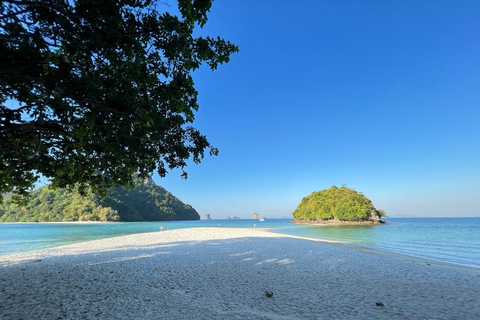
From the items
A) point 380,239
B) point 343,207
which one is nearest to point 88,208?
point 343,207

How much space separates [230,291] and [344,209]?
92.3 m

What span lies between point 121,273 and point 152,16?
30.8ft

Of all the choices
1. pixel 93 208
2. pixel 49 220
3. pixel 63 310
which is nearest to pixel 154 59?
pixel 63 310

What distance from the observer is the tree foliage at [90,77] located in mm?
4262

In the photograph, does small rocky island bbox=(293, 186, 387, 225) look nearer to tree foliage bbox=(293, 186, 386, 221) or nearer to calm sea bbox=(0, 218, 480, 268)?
tree foliage bbox=(293, 186, 386, 221)

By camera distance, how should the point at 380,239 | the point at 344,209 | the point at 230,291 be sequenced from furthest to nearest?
the point at 344,209, the point at 380,239, the point at 230,291

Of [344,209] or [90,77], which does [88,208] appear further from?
[90,77]

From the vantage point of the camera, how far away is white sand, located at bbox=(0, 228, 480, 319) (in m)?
5.50

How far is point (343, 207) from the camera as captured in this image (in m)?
88.6

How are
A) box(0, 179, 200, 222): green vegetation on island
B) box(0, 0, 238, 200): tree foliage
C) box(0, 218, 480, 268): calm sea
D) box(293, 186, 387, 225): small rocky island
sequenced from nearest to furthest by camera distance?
box(0, 0, 238, 200): tree foliage, box(0, 218, 480, 268): calm sea, box(293, 186, 387, 225): small rocky island, box(0, 179, 200, 222): green vegetation on island

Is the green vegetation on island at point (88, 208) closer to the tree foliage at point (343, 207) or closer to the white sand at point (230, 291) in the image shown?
the tree foliage at point (343, 207)

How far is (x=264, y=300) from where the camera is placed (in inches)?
253

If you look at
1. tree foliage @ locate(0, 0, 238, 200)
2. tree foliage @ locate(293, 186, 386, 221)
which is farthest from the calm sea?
tree foliage @ locate(293, 186, 386, 221)

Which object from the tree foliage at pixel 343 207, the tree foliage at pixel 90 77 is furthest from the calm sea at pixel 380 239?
the tree foliage at pixel 343 207
